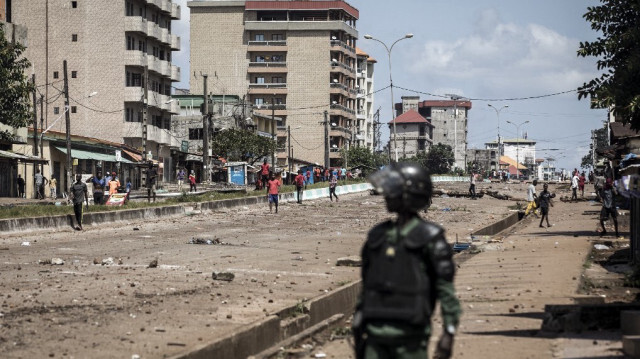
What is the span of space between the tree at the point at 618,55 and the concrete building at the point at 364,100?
487 ft

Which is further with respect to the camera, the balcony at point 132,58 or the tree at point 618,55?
the balcony at point 132,58

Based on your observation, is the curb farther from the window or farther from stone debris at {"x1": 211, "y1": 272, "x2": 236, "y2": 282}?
the window

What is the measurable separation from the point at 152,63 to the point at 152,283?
73237 millimetres

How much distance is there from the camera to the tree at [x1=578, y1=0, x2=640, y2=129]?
80.6 feet

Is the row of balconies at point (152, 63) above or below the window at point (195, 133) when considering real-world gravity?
above

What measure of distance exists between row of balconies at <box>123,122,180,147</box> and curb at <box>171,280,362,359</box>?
70.3 m

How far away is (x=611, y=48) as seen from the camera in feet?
86.6

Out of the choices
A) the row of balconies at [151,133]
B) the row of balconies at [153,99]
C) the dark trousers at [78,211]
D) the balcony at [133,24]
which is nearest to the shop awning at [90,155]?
the row of balconies at [151,133]

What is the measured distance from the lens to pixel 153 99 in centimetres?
8781

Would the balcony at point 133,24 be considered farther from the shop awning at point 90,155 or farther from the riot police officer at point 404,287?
the riot police officer at point 404,287

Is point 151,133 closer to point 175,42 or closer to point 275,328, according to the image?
point 175,42

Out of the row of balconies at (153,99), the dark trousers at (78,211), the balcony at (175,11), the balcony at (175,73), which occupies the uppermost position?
the balcony at (175,11)

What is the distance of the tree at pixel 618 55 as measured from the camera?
2458 cm

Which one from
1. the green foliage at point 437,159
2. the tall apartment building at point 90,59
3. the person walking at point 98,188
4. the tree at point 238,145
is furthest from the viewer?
the green foliage at point 437,159
